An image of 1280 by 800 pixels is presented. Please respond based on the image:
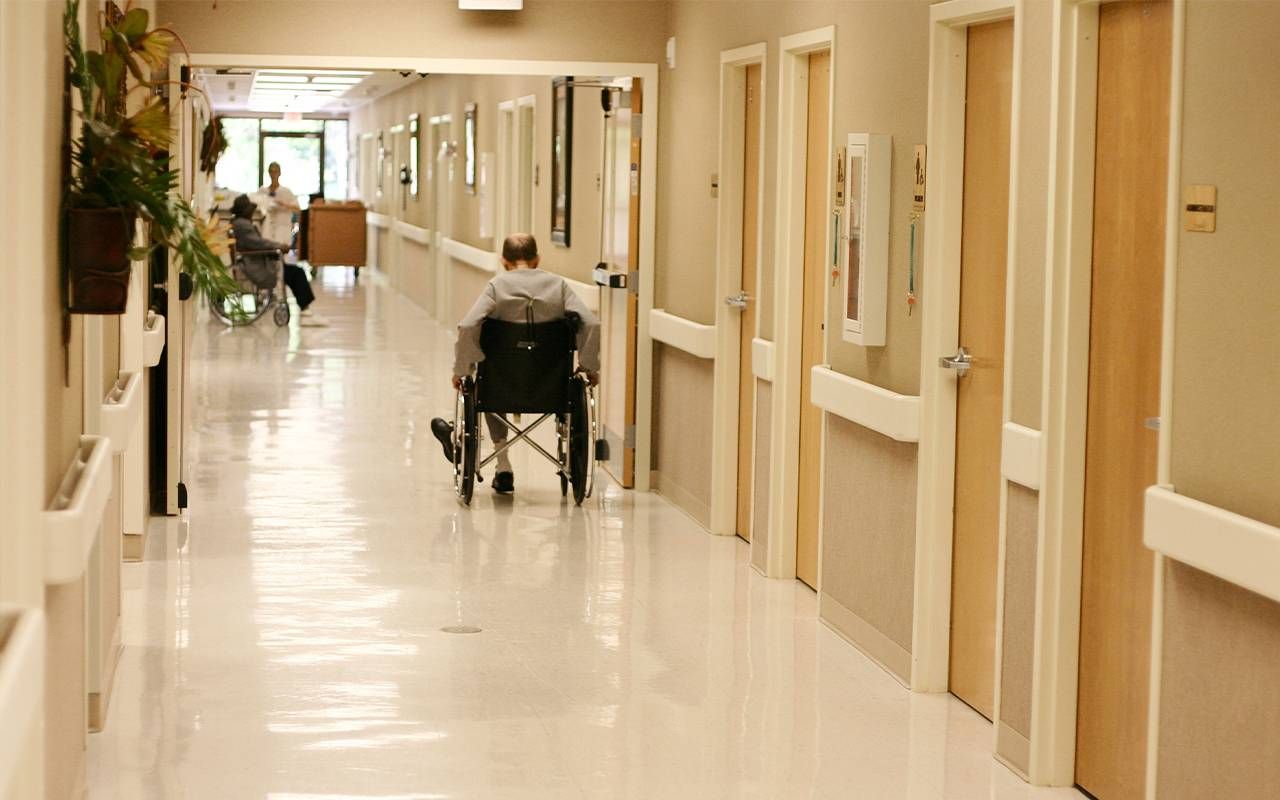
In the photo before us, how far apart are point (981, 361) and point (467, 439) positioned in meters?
3.67

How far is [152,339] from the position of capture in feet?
21.7

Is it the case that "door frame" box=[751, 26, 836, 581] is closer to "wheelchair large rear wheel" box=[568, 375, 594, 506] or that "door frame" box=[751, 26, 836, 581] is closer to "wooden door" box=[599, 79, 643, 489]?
"wheelchair large rear wheel" box=[568, 375, 594, 506]

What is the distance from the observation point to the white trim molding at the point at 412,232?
19812 millimetres

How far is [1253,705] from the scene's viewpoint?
3.44 m

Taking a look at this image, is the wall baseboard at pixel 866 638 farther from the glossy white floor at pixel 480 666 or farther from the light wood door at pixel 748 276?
the light wood door at pixel 748 276

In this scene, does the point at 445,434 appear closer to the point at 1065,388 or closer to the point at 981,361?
the point at 981,361

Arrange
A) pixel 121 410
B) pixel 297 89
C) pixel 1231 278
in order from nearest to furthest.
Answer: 1. pixel 1231 278
2. pixel 121 410
3. pixel 297 89

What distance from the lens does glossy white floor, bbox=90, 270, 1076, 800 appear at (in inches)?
178

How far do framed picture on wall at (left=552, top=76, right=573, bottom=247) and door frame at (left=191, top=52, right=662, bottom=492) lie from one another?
105 inches

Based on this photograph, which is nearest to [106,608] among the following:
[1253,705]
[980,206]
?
[980,206]

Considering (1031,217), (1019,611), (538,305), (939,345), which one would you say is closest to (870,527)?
(939,345)

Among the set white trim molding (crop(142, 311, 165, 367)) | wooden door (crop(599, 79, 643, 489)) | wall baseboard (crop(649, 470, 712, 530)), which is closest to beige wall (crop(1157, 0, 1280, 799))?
white trim molding (crop(142, 311, 165, 367))

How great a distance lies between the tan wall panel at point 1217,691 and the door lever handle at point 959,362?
1.54 meters

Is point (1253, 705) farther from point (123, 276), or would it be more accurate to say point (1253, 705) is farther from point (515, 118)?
point (515, 118)
